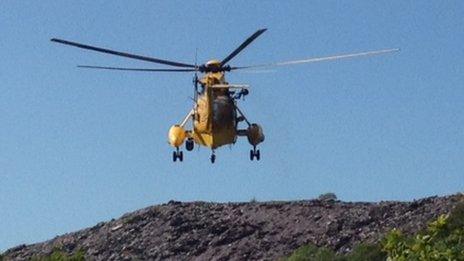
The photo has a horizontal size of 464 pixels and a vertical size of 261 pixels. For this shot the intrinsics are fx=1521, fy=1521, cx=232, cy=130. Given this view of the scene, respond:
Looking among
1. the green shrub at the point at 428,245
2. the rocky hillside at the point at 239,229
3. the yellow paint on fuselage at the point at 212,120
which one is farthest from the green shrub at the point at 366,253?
the green shrub at the point at 428,245

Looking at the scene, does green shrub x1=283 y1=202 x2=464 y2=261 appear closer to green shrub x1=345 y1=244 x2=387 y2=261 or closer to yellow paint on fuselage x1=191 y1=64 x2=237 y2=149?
green shrub x1=345 y1=244 x2=387 y2=261

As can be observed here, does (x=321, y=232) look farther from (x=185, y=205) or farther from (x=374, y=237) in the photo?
(x=185, y=205)

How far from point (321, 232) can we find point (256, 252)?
7.08 feet

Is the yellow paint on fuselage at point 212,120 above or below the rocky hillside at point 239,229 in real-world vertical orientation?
above

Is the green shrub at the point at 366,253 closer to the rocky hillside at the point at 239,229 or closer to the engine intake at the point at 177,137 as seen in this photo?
the rocky hillside at the point at 239,229

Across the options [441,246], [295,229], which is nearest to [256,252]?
[295,229]

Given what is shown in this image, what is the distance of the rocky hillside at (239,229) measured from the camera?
155ft

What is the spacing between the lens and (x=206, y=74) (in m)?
48.5

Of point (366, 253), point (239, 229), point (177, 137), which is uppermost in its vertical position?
point (177, 137)

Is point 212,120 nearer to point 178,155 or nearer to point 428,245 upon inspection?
point 178,155

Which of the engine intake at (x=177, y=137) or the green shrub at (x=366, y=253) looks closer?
the green shrub at (x=366, y=253)

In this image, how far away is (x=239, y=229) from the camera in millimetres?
49719

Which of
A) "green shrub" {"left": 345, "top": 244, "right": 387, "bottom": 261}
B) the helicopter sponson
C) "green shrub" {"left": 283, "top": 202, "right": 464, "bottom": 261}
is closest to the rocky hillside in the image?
"green shrub" {"left": 345, "top": 244, "right": 387, "bottom": 261}

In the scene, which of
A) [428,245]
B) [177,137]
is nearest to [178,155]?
[177,137]
